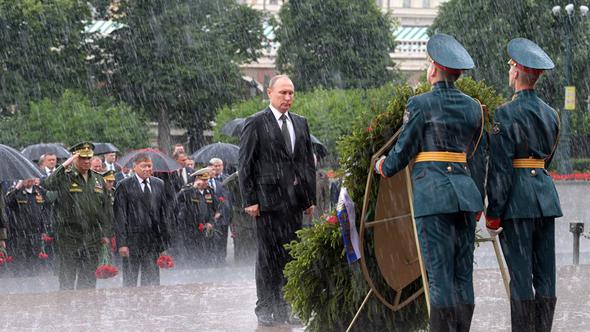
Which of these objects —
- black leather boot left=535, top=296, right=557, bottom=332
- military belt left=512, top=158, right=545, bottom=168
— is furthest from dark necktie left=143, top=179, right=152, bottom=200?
black leather boot left=535, top=296, right=557, bottom=332

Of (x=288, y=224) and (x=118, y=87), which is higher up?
(x=288, y=224)

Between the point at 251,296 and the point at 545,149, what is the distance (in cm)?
393

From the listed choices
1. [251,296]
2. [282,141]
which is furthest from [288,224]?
[251,296]

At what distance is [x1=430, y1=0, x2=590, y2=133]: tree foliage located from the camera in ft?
166

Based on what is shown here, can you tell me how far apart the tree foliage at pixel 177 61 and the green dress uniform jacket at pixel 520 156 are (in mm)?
49971

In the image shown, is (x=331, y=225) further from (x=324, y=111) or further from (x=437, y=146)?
(x=324, y=111)

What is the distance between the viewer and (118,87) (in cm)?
5944

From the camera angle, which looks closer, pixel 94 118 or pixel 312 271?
pixel 312 271

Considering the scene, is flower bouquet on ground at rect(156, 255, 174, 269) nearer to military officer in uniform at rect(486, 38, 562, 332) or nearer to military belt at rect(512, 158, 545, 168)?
military officer in uniform at rect(486, 38, 562, 332)

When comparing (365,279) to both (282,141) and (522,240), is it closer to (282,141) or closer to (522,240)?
(522,240)

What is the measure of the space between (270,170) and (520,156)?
209 cm

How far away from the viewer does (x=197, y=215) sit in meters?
18.2

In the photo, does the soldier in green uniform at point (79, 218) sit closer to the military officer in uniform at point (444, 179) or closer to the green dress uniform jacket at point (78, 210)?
the green dress uniform jacket at point (78, 210)

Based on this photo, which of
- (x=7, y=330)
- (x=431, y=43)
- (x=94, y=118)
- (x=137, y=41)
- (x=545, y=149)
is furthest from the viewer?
(x=137, y=41)
